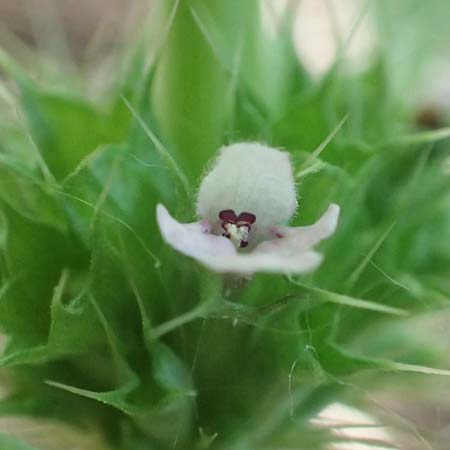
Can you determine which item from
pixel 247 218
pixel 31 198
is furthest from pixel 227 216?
pixel 31 198

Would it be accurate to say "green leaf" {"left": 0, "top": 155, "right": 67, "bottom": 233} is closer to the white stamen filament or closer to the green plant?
the green plant

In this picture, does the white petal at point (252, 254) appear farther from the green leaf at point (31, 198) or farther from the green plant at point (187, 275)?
the green leaf at point (31, 198)

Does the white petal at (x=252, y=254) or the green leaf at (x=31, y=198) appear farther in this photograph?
the green leaf at (x=31, y=198)

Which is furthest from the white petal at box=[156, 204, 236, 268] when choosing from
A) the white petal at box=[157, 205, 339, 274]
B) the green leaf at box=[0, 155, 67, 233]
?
the green leaf at box=[0, 155, 67, 233]

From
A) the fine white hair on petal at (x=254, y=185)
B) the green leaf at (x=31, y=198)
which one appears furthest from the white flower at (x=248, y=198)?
the green leaf at (x=31, y=198)

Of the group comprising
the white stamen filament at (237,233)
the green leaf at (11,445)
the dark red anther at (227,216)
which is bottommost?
the green leaf at (11,445)

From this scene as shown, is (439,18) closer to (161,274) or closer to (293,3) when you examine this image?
(293,3)
